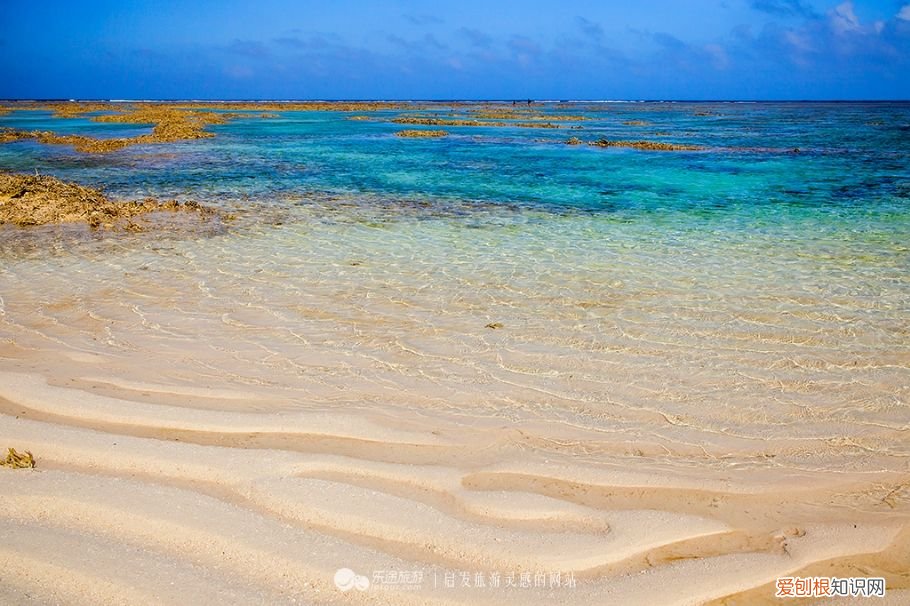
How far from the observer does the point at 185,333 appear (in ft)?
20.3

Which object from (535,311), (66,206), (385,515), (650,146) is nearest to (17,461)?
(385,515)

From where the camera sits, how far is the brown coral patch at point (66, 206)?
38.9 feet

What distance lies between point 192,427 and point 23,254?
7476mm

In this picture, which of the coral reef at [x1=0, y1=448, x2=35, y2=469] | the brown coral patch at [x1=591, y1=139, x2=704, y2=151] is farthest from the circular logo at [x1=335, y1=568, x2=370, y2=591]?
the brown coral patch at [x1=591, y1=139, x2=704, y2=151]

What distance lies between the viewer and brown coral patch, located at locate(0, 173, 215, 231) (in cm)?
1185

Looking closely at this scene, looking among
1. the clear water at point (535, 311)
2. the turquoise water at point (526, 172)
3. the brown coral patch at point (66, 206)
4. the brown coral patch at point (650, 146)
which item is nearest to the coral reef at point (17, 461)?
the clear water at point (535, 311)

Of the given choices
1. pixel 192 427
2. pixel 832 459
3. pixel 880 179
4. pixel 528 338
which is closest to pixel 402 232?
pixel 528 338

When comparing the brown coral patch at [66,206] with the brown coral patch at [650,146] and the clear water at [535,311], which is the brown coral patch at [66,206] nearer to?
the clear water at [535,311]

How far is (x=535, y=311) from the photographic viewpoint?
705 cm

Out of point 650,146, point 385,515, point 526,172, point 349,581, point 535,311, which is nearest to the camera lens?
point 349,581

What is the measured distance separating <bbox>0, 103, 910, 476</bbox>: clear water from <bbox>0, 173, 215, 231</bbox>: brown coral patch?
49.9 inches

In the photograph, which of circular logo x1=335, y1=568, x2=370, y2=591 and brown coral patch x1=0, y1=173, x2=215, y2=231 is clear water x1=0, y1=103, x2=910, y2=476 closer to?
brown coral patch x1=0, y1=173, x2=215, y2=231

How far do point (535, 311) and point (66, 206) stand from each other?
35.5 ft

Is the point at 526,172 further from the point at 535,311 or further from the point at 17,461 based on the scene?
the point at 17,461
